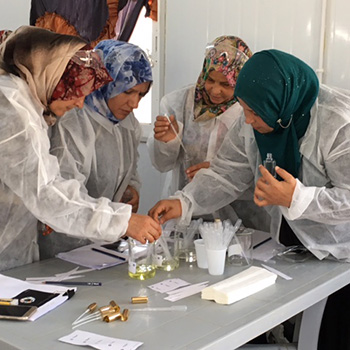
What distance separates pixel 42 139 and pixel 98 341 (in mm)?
574

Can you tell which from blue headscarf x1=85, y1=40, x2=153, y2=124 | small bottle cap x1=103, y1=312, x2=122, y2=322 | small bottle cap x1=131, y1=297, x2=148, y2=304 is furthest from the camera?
blue headscarf x1=85, y1=40, x2=153, y2=124

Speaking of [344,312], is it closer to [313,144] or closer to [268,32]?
[313,144]

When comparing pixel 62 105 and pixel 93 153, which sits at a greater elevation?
pixel 62 105

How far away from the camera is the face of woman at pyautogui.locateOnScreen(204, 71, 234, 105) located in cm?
215

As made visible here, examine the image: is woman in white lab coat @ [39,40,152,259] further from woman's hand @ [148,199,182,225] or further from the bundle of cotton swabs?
the bundle of cotton swabs

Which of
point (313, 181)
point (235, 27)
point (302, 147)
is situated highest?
point (235, 27)

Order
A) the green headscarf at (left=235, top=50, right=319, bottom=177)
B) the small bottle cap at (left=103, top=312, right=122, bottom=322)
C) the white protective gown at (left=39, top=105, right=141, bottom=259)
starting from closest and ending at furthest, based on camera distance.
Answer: the small bottle cap at (left=103, top=312, right=122, bottom=322)
the green headscarf at (left=235, top=50, right=319, bottom=177)
the white protective gown at (left=39, top=105, right=141, bottom=259)

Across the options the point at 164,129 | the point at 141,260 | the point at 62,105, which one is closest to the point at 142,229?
the point at 141,260

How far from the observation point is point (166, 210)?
180 cm

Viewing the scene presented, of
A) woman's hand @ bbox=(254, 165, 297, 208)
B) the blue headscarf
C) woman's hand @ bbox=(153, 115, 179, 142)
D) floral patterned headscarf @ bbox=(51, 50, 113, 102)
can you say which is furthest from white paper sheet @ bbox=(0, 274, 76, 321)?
woman's hand @ bbox=(153, 115, 179, 142)

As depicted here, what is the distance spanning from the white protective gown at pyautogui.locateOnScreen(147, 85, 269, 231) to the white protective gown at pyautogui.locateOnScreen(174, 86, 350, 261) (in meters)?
0.19

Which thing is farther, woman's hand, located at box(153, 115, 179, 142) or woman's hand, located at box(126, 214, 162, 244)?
woman's hand, located at box(153, 115, 179, 142)

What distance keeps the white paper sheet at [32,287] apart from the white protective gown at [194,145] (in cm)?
89

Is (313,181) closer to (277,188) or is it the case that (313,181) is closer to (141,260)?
(277,188)
